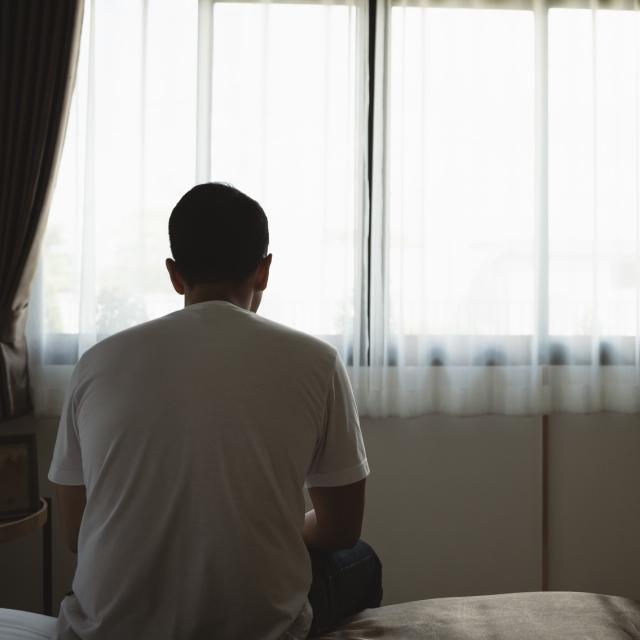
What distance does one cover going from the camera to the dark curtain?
7.06ft

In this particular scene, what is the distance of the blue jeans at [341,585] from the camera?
47.3 inches

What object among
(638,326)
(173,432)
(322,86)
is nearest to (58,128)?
(322,86)

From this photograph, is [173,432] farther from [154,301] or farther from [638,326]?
[638,326]

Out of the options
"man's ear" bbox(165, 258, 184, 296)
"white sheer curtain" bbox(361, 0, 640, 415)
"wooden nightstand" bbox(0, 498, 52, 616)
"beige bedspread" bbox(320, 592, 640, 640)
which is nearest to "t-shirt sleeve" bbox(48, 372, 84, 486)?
"man's ear" bbox(165, 258, 184, 296)

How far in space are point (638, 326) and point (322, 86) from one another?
1.38 metres

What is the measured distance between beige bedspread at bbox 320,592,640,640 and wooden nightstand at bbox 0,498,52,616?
1027 millimetres

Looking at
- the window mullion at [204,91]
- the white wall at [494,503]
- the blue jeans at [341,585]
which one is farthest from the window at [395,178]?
the blue jeans at [341,585]

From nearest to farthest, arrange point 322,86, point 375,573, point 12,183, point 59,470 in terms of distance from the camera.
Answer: point 59,470
point 375,573
point 12,183
point 322,86

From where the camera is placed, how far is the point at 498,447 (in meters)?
2.41

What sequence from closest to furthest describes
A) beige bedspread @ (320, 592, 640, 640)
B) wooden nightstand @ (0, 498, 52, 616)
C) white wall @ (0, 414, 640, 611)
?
beige bedspread @ (320, 592, 640, 640)
wooden nightstand @ (0, 498, 52, 616)
white wall @ (0, 414, 640, 611)

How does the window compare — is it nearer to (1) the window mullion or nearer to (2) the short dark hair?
(1) the window mullion

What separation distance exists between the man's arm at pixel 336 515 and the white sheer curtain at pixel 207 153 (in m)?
1.14

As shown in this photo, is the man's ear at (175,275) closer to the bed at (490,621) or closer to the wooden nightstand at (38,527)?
the bed at (490,621)

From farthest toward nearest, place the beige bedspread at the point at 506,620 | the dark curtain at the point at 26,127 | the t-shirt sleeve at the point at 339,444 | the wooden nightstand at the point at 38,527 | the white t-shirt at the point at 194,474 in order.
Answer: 1. the dark curtain at the point at 26,127
2. the wooden nightstand at the point at 38,527
3. the beige bedspread at the point at 506,620
4. the t-shirt sleeve at the point at 339,444
5. the white t-shirt at the point at 194,474
